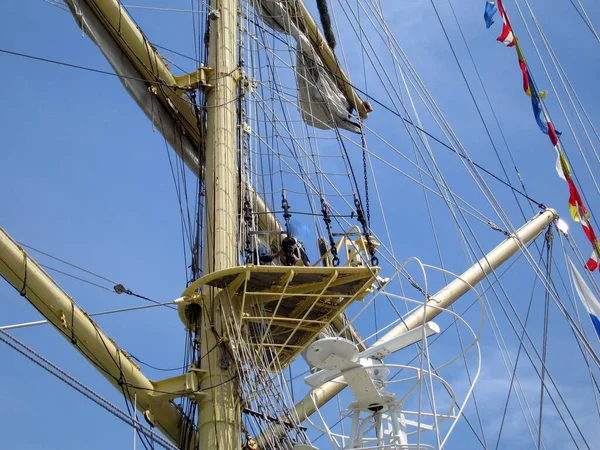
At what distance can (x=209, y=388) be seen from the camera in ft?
36.7

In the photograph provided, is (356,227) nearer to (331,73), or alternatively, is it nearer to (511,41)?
(511,41)

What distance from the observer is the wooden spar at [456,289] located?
14.2 m

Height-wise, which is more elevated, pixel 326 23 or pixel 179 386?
pixel 326 23

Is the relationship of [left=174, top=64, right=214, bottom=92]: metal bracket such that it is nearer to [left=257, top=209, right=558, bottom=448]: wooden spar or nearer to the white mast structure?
the white mast structure

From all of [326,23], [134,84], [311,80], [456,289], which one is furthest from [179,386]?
[326,23]

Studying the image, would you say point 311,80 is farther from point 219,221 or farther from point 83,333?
point 83,333

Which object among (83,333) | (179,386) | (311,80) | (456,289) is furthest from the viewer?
(311,80)

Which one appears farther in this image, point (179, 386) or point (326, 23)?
point (326, 23)

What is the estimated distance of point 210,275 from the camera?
36.5ft

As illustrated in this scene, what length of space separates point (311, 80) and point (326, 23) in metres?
1.51

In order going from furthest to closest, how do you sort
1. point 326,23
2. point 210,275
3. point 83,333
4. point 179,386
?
point 326,23, point 179,386, point 210,275, point 83,333

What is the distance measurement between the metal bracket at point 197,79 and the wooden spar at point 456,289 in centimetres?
436

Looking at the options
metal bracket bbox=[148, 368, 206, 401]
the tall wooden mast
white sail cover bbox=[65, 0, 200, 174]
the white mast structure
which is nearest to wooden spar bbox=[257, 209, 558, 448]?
the white mast structure

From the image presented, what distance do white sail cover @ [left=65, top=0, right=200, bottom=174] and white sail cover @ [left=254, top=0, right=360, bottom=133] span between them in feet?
8.87
